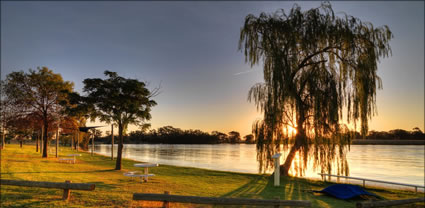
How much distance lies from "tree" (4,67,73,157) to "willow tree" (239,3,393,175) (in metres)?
18.1

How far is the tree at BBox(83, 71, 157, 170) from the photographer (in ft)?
56.6

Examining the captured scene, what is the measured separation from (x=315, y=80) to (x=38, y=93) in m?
23.0

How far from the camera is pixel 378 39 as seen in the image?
15883 millimetres

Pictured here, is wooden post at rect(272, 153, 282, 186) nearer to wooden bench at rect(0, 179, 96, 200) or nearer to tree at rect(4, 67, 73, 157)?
wooden bench at rect(0, 179, 96, 200)

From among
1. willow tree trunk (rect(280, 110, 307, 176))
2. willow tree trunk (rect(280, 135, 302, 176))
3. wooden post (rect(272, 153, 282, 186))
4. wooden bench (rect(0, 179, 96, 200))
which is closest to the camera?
wooden bench (rect(0, 179, 96, 200))

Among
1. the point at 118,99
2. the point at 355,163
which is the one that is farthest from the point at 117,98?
the point at 355,163

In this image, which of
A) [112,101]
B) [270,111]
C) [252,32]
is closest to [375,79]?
[270,111]

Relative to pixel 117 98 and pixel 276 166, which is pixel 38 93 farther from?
pixel 276 166

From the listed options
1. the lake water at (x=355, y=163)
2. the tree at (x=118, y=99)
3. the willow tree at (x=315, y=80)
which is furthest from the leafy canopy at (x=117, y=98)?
the lake water at (x=355, y=163)

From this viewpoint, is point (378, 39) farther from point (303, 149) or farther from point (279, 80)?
point (303, 149)

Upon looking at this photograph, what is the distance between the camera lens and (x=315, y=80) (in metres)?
15.6

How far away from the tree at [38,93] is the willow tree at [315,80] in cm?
1815

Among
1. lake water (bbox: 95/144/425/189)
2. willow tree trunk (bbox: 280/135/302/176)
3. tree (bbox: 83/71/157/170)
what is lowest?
lake water (bbox: 95/144/425/189)

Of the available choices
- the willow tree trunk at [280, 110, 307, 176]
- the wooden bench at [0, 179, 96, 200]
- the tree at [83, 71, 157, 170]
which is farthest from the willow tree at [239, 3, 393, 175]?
the wooden bench at [0, 179, 96, 200]
